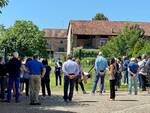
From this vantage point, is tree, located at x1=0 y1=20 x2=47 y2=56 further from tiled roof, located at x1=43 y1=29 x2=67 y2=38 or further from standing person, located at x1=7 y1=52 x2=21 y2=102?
standing person, located at x1=7 y1=52 x2=21 y2=102

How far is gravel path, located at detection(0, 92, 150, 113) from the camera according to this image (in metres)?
18.0

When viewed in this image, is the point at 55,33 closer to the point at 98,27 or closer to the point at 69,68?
the point at 98,27

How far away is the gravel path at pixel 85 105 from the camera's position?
59.0ft

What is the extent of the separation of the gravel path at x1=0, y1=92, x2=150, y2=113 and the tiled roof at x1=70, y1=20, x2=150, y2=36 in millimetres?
73951

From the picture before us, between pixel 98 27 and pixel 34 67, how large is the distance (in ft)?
260

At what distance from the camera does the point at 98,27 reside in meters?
98.9

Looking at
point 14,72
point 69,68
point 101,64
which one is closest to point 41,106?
point 14,72

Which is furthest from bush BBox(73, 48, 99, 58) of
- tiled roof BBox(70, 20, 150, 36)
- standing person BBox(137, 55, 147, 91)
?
standing person BBox(137, 55, 147, 91)

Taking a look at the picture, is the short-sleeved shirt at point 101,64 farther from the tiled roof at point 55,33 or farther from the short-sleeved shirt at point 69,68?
the tiled roof at point 55,33

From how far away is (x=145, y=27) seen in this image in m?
101

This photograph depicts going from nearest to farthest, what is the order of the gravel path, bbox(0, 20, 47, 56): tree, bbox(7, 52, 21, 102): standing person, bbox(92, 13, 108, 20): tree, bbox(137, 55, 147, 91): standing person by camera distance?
the gravel path → bbox(7, 52, 21, 102): standing person → bbox(137, 55, 147, 91): standing person → bbox(0, 20, 47, 56): tree → bbox(92, 13, 108, 20): tree

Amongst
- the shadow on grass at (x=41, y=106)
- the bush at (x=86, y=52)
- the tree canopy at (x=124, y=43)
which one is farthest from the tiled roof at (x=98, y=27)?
the shadow on grass at (x=41, y=106)

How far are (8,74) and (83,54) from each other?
71.3 metres

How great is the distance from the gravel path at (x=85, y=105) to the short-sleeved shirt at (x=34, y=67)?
1.21 m
